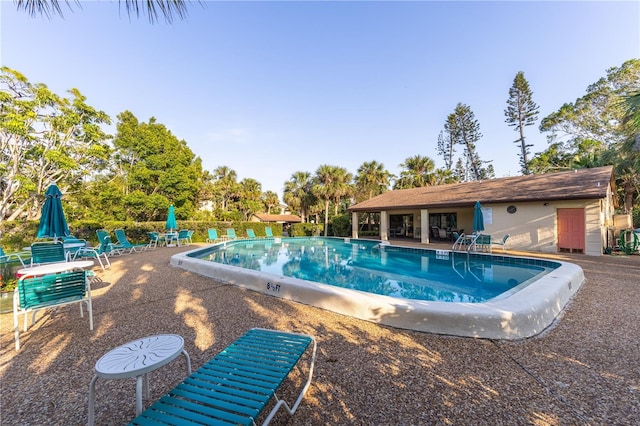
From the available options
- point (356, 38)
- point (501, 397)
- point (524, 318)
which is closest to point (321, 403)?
point (501, 397)

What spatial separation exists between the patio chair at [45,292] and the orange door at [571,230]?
56.9 ft

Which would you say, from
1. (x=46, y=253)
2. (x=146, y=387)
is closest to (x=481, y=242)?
(x=146, y=387)

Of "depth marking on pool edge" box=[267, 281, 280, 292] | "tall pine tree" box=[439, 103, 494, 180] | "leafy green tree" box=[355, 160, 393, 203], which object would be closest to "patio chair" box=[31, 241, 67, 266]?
"depth marking on pool edge" box=[267, 281, 280, 292]

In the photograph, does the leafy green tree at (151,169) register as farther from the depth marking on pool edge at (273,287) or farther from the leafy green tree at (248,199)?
the depth marking on pool edge at (273,287)

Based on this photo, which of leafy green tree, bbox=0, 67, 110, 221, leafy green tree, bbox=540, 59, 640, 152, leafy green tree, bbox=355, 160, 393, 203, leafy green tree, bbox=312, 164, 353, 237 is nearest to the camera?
leafy green tree, bbox=0, 67, 110, 221

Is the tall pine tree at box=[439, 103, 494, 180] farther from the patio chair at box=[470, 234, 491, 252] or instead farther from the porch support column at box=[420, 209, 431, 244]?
the patio chair at box=[470, 234, 491, 252]

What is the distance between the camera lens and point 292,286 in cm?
574

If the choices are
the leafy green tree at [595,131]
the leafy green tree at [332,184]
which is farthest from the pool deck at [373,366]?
the leafy green tree at [332,184]

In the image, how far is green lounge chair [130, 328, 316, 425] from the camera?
1.71 metres

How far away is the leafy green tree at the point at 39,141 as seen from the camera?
50.9 feet

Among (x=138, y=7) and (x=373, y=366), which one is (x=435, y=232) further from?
(x=138, y=7)

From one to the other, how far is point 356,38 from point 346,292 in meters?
14.9

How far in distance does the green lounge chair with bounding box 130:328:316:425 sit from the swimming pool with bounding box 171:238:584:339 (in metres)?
2.14

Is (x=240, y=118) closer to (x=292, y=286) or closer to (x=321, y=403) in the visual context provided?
(x=292, y=286)
